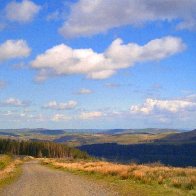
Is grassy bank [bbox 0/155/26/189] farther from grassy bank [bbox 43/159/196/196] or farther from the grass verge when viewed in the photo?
grassy bank [bbox 43/159/196/196]

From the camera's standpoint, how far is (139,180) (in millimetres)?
27859

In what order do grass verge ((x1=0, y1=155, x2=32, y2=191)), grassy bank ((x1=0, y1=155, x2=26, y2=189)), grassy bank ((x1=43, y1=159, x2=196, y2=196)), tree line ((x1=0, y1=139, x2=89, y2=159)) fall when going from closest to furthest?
grassy bank ((x1=43, y1=159, x2=196, y2=196)) → grass verge ((x1=0, y1=155, x2=32, y2=191)) → grassy bank ((x1=0, y1=155, x2=26, y2=189)) → tree line ((x1=0, y1=139, x2=89, y2=159))

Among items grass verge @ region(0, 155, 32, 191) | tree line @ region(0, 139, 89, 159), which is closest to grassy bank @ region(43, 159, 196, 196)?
grass verge @ region(0, 155, 32, 191)

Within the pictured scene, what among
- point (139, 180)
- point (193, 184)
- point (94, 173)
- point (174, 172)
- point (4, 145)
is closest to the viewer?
point (193, 184)

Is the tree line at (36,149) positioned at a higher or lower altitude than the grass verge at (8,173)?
lower

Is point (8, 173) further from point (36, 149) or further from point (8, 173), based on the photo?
point (36, 149)

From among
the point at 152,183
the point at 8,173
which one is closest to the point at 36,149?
the point at 8,173

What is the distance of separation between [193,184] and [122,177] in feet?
28.2

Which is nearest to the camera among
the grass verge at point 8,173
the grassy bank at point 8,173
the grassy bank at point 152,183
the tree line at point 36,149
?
the grassy bank at point 152,183

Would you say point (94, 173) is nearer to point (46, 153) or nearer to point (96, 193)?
point (96, 193)

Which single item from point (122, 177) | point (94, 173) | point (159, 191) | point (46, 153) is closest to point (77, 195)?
point (159, 191)

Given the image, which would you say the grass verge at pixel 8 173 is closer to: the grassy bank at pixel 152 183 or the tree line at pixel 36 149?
the grassy bank at pixel 152 183

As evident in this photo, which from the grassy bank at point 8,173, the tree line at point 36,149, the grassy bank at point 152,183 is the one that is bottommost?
the tree line at point 36,149

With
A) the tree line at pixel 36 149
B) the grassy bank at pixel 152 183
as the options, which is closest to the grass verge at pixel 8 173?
the grassy bank at pixel 152 183
